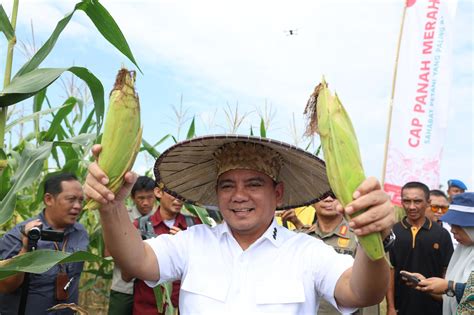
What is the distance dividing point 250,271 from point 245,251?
80 mm

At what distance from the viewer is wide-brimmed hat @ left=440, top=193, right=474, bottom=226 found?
3.53 m

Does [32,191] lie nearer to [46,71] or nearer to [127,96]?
[46,71]

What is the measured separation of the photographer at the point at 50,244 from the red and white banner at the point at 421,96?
13.7 ft

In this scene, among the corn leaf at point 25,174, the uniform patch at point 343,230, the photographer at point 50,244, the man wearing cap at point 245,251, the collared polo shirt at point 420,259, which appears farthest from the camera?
the collared polo shirt at point 420,259

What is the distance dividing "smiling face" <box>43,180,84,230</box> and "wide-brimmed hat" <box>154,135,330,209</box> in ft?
5.00

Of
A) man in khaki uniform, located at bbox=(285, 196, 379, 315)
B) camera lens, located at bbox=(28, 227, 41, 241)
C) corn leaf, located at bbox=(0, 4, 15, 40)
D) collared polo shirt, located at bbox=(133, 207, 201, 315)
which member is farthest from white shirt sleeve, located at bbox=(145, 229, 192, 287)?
collared polo shirt, located at bbox=(133, 207, 201, 315)

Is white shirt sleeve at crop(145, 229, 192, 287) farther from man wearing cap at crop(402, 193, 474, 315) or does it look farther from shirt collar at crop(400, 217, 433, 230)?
shirt collar at crop(400, 217, 433, 230)

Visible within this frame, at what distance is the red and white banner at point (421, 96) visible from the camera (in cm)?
642

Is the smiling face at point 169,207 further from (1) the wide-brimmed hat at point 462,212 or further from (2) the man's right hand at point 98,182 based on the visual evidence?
A: (2) the man's right hand at point 98,182

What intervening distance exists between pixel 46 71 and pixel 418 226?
3777 millimetres

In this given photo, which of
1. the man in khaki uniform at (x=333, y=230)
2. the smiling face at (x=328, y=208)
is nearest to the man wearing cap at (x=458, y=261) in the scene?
the man in khaki uniform at (x=333, y=230)

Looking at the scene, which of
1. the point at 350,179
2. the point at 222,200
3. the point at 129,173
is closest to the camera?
the point at 350,179

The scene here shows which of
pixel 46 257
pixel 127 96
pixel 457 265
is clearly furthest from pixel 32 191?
pixel 127 96

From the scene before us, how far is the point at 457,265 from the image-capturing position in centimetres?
363
